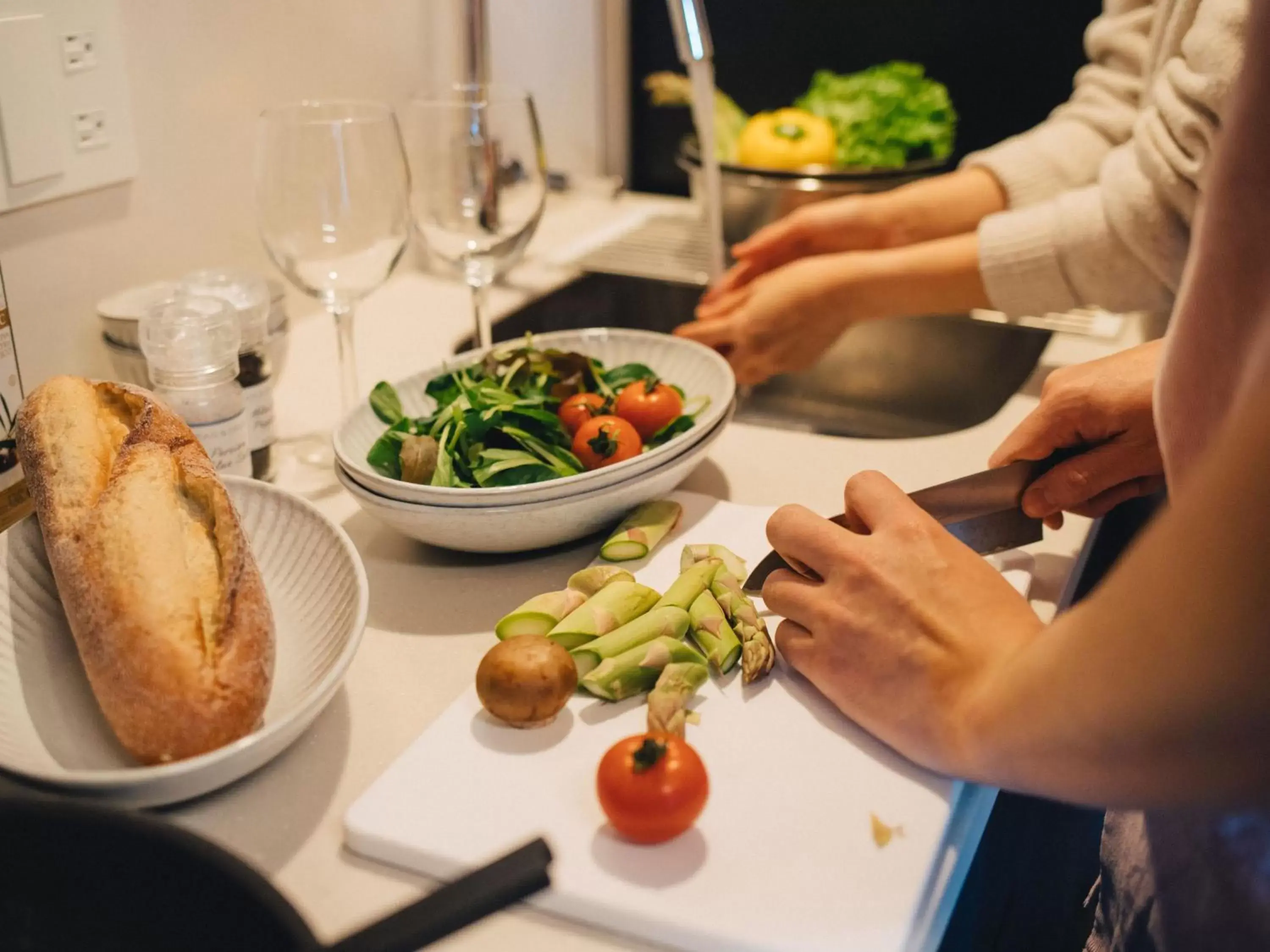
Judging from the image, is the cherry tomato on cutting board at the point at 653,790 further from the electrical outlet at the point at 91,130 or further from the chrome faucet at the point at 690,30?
the chrome faucet at the point at 690,30

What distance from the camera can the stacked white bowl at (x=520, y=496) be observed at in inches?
28.5

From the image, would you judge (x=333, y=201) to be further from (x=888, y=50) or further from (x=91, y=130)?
(x=888, y=50)

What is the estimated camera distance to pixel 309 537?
0.70m

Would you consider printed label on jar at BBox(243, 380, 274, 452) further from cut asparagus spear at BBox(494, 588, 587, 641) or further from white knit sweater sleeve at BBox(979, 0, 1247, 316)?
white knit sweater sleeve at BBox(979, 0, 1247, 316)

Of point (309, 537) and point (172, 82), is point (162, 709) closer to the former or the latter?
point (309, 537)

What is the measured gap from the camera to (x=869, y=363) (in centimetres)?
140

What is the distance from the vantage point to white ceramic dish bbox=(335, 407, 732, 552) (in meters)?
0.73

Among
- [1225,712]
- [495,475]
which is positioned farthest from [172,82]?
[1225,712]

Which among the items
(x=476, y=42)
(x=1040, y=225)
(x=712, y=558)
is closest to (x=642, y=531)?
(x=712, y=558)

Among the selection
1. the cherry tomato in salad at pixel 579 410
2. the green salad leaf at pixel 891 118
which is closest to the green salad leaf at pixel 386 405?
the cherry tomato in salad at pixel 579 410

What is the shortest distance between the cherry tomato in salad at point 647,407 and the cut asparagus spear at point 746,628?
0.59 ft

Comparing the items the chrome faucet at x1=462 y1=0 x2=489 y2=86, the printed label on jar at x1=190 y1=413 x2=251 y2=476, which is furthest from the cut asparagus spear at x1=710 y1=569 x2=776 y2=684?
the chrome faucet at x1=462 y1=0 x2=489 y2=86

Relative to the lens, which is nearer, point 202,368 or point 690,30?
point 202,368

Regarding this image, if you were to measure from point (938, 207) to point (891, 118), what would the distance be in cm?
31
